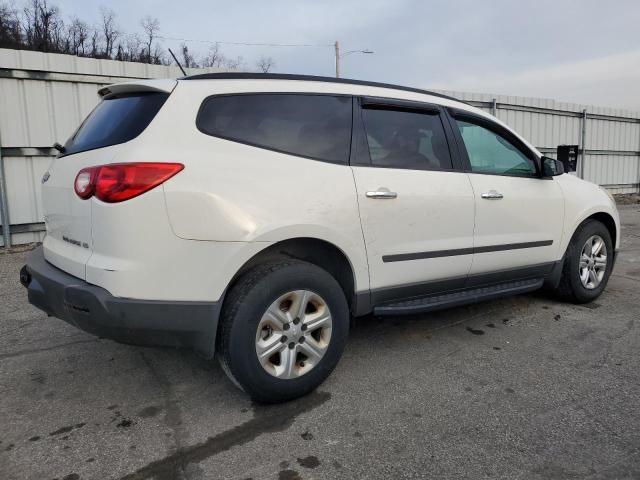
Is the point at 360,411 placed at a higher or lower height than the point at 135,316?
lower

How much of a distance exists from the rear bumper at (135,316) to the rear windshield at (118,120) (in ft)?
2.44

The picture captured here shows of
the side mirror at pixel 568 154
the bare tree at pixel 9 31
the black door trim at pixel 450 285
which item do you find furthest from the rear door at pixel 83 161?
the bare tree at pixel 9 31

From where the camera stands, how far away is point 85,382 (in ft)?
9.98

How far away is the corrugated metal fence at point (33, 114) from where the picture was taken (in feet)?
23.2

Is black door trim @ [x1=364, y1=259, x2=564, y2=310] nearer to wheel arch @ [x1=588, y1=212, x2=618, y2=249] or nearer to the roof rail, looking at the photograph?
wheel arch @ [x1=588, y1=212, x2=618, y2=249]

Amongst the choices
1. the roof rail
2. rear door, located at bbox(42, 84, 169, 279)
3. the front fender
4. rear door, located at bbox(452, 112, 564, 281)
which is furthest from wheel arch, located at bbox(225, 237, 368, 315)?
the front fender

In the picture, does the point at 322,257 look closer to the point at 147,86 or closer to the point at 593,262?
the point at 147,86

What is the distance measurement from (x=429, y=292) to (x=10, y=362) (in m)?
2.88

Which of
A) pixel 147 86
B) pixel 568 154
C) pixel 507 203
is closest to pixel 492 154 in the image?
pixel 507 203

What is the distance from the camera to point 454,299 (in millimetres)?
3488

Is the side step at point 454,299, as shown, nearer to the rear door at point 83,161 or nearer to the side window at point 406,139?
the side window at point 406,139

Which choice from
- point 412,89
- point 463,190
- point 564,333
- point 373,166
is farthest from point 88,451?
point 564,333

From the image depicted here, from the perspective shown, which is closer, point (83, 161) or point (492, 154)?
point (83, 161)

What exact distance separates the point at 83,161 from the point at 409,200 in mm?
1869
